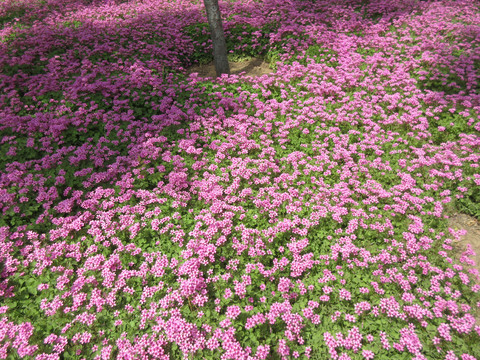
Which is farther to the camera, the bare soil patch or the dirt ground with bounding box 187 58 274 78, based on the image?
the dirt ground with bounding box 187 58 274 78

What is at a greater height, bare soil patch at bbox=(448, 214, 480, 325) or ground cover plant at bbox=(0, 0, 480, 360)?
ground cover plant at bbox=(0, 0, 480, 360)

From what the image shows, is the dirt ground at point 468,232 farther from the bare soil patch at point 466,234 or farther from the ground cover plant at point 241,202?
the ground cover plant at point 241,202

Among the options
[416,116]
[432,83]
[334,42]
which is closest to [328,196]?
[416,116]

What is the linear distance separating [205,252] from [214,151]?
149 inches

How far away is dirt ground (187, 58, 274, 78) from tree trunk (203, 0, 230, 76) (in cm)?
159

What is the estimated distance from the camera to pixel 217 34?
11.4m

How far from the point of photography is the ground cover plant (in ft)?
15.0

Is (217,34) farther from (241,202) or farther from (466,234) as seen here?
(466,234)

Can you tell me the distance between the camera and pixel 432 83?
33.3ft

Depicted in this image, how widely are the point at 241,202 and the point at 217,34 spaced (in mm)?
8892

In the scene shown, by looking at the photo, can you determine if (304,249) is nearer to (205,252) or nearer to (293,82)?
(205,252)

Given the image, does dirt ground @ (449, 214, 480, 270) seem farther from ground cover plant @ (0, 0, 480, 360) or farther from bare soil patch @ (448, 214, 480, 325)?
ground cover plant @ (0, 0, 480, 360)

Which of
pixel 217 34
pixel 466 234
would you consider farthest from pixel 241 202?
pixel 217 34

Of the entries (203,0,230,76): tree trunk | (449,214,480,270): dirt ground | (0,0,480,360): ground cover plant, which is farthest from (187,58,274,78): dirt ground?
(449,214,480,270): dirt ground
